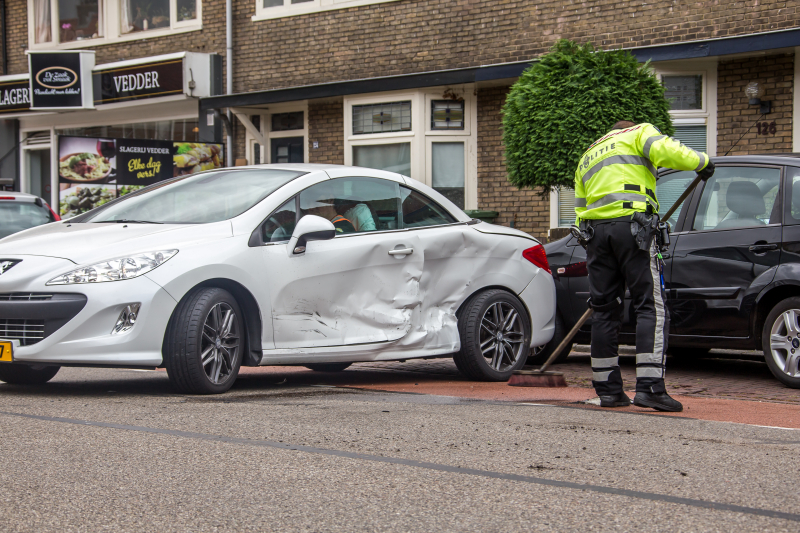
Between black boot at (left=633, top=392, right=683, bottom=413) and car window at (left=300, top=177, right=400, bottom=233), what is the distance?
227 centimetres

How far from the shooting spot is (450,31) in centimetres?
1505

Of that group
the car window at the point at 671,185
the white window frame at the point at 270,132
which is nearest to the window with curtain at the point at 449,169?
the white window frame at the point at 270,132

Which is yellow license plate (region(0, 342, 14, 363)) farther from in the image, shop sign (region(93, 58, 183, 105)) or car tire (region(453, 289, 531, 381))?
shop sign (region(93, 58, 183, 105))

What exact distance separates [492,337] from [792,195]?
2352 millimetres

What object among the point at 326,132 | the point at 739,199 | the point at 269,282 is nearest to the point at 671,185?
the point at 739,199

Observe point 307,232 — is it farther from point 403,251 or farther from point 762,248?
point 762,248

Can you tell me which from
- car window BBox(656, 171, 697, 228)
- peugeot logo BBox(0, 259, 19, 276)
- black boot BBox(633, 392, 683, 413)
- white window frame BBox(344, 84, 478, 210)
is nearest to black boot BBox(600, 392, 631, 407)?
black boot BBox(633, 392, 683, 413)

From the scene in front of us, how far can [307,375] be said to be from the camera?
7.92m

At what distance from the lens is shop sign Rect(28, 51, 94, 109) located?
62.0 feet

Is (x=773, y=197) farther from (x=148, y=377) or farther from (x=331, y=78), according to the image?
(x=331, y=78)

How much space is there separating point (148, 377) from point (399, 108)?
892cm

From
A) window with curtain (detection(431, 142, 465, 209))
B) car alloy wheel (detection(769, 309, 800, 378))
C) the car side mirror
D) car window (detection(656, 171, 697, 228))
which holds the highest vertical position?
window with curtain (detection(431, 142, 465, 209))

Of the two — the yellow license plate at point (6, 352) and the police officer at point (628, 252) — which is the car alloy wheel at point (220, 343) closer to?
the yellow license plate at point (6, 352)

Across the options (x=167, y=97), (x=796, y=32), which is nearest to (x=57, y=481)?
(x=796, y=32)
